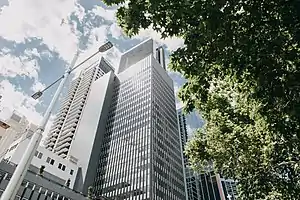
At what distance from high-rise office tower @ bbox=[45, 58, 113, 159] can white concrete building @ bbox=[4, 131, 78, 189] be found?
22282mm

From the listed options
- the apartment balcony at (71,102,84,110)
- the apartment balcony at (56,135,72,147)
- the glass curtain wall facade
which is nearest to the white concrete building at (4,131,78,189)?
the glass curtain wall facade

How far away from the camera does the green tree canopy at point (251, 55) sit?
664cm

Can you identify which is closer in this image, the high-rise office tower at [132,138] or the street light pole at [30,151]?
the street light pole at [30,151]

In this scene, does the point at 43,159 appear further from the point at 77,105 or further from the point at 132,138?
the point at 77,105

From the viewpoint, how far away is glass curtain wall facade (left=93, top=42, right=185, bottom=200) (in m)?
63.9

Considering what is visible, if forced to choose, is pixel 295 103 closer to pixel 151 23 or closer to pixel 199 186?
pixel 151 23

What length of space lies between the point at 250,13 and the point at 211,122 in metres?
6.15

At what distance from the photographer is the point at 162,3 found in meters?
7.07

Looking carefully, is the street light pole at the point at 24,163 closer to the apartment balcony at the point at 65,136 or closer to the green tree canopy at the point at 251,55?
the green tree canopy at the point at 251,55

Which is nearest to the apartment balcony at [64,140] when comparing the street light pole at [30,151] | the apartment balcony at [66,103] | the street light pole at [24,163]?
the apartment balcony at [66,103]

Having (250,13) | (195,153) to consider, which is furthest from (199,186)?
(250,13)

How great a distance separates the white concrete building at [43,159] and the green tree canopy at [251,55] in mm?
51228

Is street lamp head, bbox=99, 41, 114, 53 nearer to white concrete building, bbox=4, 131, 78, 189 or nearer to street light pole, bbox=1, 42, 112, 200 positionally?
street light pole, bbox=1, 42, 112, 200

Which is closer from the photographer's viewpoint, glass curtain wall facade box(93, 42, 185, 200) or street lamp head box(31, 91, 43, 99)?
street lamp head box(31, 91, 43, 99)
